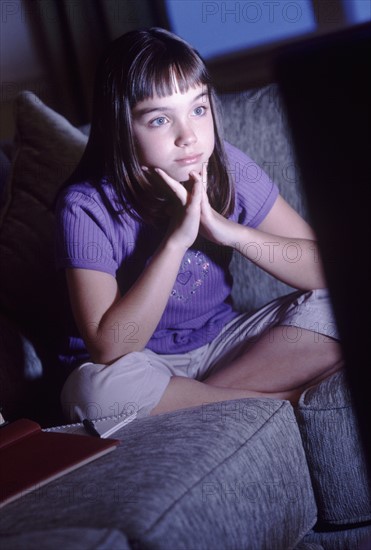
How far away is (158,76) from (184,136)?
0.39 ft

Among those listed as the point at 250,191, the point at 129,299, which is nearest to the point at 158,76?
the point at 250,191

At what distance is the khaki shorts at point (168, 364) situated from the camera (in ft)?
3.93

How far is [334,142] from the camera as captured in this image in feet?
1.73

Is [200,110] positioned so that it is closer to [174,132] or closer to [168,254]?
[174,132]

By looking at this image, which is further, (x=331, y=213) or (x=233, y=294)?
(x=233, y=294)

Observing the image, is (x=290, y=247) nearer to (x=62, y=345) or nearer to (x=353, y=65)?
(x=62, y=345)

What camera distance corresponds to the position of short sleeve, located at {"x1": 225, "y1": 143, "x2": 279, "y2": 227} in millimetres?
1483

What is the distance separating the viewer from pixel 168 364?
54.9 inches

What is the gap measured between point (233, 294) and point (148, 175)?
0.34 m

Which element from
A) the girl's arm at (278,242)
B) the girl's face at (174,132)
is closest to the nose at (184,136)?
the girl's face at (174,132)

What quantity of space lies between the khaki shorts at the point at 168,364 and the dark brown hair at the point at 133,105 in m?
0.24

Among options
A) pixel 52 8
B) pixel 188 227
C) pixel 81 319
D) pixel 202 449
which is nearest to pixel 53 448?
pixel 202 449

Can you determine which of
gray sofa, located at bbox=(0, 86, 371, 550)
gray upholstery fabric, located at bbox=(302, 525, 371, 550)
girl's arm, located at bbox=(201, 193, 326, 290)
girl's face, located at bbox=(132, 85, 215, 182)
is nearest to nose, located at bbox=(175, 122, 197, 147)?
girl's face, located at bbox=(132, 85, 215, 182)

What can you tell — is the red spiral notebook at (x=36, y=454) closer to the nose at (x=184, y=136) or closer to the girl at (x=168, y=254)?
the girl at (x=168, y=254)
